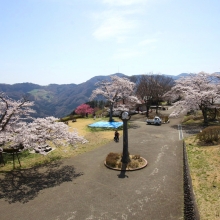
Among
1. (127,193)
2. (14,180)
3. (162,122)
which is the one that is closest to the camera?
(127,193)

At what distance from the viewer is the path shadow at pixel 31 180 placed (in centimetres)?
1077

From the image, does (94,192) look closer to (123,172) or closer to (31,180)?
(123,172)

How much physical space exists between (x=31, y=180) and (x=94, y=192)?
4690 mm

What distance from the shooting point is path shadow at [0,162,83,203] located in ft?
35.3

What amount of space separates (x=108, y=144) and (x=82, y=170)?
6965 millimetres

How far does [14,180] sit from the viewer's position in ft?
41.6

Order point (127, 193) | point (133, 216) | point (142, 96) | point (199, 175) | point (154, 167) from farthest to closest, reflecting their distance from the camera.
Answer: point (142, 96), point (154, 167), point (199, 175), point (127, 193), point (133, 216)

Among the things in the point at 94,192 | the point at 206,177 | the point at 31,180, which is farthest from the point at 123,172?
the point at 31,180

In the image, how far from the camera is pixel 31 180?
1262 cm

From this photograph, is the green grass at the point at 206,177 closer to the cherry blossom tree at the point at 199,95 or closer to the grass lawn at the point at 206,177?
the grass lawn at the point at 206,177

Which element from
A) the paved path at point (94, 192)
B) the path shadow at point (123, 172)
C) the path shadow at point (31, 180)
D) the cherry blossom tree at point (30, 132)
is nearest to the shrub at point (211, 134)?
the paved path at point (94, 192)

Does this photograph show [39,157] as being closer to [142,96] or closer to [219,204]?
[219,204]

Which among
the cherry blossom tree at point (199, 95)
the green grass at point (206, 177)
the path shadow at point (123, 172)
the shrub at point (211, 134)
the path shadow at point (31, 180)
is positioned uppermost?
the cherry blossom tree at point (199, 95)

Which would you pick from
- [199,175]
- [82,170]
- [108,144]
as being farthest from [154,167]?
[108,144]
